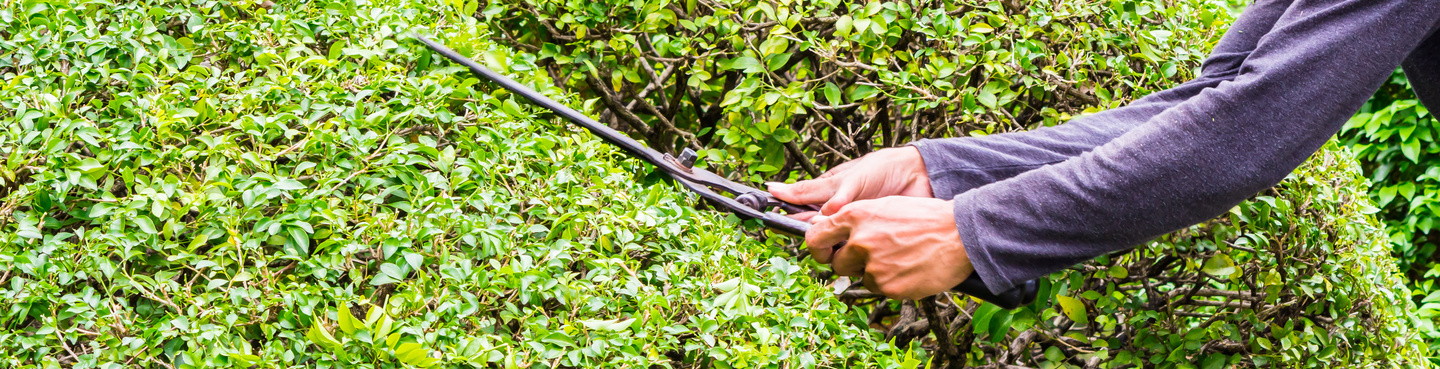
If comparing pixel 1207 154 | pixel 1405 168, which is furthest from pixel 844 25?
pixel 1405 168

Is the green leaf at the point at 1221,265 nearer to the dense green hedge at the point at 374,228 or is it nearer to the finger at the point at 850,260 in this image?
the dense green hedge at the point at 374,228

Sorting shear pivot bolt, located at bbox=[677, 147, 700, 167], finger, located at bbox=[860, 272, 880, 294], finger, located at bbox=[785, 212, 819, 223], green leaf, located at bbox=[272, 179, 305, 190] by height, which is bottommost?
finger, located at bbox=[785, 212, 819, 223]

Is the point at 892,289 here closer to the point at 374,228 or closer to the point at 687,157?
the point at 687,157

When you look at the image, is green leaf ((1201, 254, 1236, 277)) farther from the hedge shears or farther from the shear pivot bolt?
the shear pivot bolt

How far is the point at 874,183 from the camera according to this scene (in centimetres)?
196

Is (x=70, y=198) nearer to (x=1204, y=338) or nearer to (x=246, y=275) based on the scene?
(x=246, y=275)

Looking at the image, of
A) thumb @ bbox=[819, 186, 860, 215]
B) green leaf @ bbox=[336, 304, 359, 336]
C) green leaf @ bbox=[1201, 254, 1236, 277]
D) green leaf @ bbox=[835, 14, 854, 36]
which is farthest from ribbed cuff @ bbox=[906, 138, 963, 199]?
green leaf @ bbox=[336, 304, 359, 336]

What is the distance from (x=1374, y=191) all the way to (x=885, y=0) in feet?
13.9

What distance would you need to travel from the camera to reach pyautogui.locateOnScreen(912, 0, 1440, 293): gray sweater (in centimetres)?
143

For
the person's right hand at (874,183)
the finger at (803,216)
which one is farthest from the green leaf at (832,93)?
the finger at (803,216)

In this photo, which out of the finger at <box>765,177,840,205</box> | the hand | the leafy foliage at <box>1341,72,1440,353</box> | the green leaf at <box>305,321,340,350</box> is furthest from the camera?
the leafy foliage at <box>1341,72,1440,353</box>

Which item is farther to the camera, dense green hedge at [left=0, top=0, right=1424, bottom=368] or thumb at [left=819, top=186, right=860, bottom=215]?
thumb at [left=819, top=186, right=860, bottom=215]

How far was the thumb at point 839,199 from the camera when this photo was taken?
6.05 ft

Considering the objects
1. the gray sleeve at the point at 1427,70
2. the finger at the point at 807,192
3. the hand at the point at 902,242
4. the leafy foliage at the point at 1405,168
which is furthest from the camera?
the leafy foliage at the point at 1405,168
